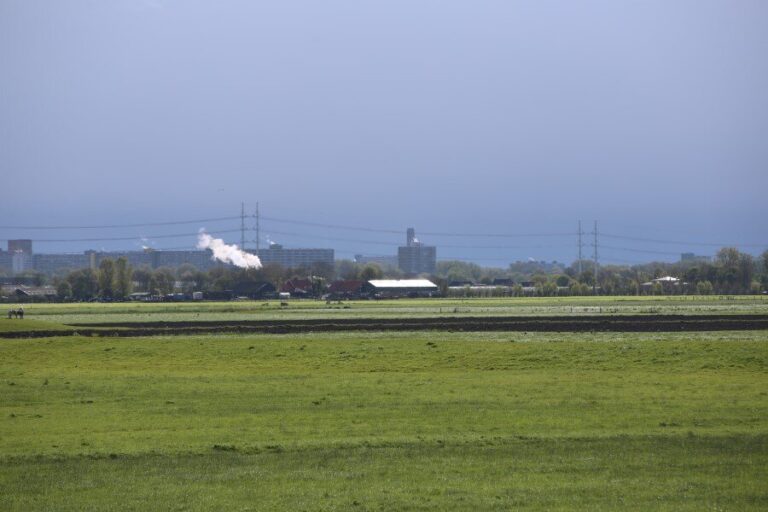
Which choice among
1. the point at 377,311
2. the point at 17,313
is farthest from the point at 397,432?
the point at 377,311

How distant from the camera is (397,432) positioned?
88.3 ft

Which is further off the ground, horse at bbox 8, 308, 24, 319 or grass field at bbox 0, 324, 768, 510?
horse at bbox 8, 308, 24, 319

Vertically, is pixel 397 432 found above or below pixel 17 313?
below

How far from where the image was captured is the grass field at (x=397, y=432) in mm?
20312

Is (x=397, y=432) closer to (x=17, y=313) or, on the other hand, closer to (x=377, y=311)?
(x=17, y=313)

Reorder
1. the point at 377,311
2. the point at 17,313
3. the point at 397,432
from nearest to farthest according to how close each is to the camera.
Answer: the point at 397,432, the point at 17,313, the point at 377,311

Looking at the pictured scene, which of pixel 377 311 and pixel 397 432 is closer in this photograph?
Answer: pixel 397 432

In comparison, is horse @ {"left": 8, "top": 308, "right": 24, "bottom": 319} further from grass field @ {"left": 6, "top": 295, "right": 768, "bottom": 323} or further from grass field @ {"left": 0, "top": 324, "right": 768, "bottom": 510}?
grass field @ {"left": 0, "top": 324, "right": 768, "bottom": 510}

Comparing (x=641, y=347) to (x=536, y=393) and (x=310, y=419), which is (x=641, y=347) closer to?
(x=536, y=393)

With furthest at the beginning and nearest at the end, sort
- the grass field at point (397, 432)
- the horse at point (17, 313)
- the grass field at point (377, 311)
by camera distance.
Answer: the grass field at point (377, 311) → the horse at point (17, 313) → the grass field at point (397, 432)

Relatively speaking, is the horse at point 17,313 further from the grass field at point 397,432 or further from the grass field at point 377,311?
the grass field at point 397,432

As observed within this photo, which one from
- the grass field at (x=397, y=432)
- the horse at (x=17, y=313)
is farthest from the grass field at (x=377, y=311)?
the grass field at (x=397, y=432)

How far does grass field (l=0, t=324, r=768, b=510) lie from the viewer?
66.6 feet

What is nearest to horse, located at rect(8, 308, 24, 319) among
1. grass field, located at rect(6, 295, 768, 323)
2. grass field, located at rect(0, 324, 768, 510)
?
grass field, located at rect(6, 295, 768, 323)
